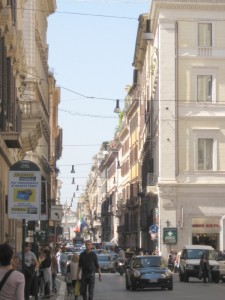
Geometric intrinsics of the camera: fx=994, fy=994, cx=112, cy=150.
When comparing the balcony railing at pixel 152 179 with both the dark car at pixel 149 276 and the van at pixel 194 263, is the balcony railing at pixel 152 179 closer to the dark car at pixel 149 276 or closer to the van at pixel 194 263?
the van at pixel 194 263

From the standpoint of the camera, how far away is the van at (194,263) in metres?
45.8

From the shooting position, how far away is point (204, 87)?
63312mm

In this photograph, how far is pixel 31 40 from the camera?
58438mm

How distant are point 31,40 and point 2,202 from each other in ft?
89.9

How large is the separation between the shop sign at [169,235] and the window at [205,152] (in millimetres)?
4541

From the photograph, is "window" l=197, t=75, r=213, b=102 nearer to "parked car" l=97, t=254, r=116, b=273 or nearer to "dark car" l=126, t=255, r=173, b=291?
"parked car" l=97, t=254, r=116, b=273

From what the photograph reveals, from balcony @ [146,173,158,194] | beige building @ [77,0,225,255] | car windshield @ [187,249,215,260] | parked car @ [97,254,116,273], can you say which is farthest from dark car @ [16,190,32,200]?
parked car @ [97,254,116,273]

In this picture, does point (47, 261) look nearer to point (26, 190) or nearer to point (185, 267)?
point (26, 190)

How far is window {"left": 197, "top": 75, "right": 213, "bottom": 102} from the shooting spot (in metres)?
63.3

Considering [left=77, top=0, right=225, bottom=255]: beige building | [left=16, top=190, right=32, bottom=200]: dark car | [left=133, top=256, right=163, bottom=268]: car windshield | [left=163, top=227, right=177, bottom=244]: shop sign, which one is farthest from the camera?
[left=77, top=0, right=225, bottom=255]: beige building

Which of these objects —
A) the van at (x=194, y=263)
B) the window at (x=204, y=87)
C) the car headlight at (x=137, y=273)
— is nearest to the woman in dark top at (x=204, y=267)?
the van at (x=194, y=263)

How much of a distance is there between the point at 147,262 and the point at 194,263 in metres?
8.01

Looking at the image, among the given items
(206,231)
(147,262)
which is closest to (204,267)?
(147,262)

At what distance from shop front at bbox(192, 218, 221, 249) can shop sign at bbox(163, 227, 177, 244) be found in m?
1.62
